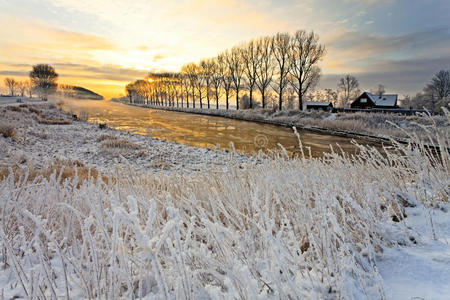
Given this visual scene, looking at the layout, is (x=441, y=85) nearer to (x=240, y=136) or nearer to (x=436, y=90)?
(x=436, y=90)

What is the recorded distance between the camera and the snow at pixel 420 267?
1.41 m

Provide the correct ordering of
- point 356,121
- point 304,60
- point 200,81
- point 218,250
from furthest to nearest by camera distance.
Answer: point 200,81, point 304,60, point 356,121, point 218,250

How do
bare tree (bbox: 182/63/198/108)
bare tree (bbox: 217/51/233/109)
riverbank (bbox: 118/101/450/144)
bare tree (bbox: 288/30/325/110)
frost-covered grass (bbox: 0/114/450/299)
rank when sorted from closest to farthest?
frost-covered grass (bbox: 0/114/450/299)
riverbank (bbox: 118/101/450/144)
bare tree (bbox: 288/30/325/110)
bare tree (bbox: 217/51/233/109)
bare tree (bbox: 182/63/198/108)

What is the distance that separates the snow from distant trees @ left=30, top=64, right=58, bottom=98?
81134 millimetres

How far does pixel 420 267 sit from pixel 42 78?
8695 cm

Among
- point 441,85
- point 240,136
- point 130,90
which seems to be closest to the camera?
point 240,136

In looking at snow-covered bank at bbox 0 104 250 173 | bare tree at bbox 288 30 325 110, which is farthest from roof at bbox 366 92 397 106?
snow-covered bank at bbox 0 104 250 173

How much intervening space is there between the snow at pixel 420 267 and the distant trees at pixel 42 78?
8113 cm

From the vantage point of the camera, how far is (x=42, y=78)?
67.3 meters

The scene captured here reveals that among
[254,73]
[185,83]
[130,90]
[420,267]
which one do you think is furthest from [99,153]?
[130,90]

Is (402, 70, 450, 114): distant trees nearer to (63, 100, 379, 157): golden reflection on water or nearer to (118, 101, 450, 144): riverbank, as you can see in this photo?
(118, 101, 450, 144): riverbank

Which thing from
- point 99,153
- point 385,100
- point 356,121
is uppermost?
point 385,100

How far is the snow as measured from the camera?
4.62 feet

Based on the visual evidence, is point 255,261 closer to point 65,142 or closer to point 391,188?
point 391,188
